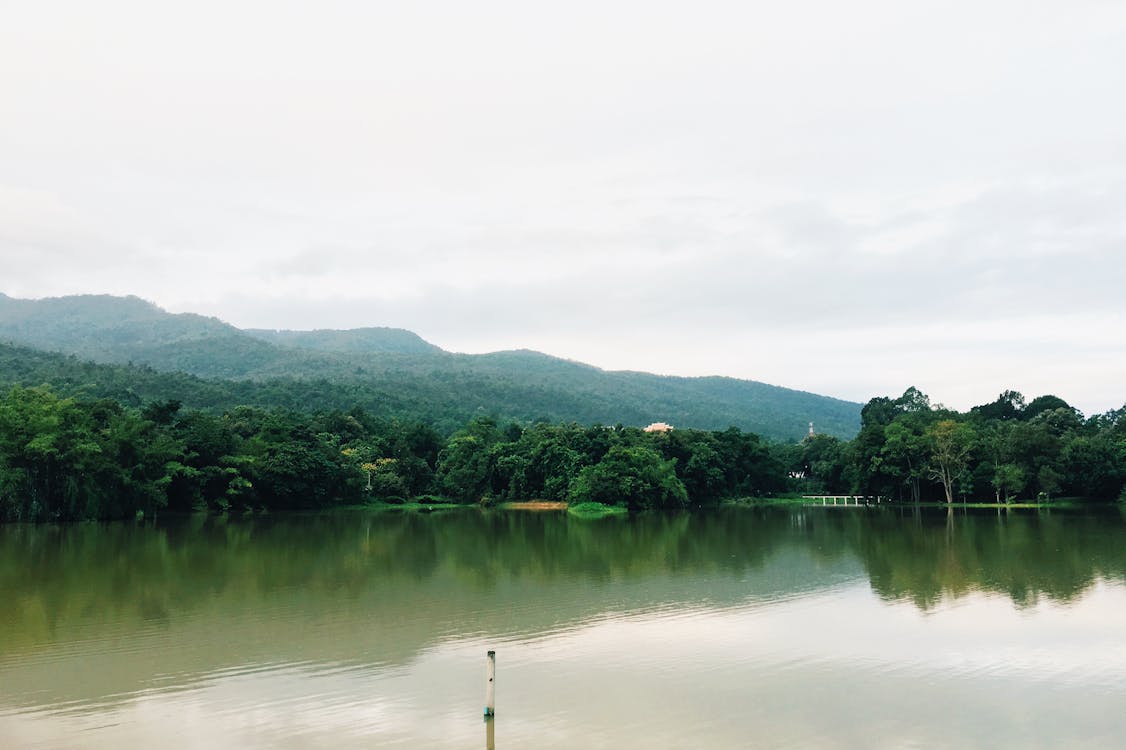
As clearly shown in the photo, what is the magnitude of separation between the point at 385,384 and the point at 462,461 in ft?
196

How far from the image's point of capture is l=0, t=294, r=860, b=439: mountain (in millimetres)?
78250

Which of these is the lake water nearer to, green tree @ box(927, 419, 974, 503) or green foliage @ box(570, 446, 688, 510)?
green foliage @ box(570, 446, 688, 510)

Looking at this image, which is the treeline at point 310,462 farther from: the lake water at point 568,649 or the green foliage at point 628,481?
the lake water at point 568,649

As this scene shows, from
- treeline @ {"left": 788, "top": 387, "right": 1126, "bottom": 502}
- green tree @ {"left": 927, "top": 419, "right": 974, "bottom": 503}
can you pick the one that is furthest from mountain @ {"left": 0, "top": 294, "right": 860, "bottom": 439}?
green tree @ {"left": 927, "top": 419, "right": 974, "bottom": 503}

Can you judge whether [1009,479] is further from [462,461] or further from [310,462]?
[310,462]

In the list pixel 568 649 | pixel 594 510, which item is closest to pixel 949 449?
pixel 594 510

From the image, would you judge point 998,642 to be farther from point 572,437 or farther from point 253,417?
point 253,417

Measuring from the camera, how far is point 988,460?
177 feet

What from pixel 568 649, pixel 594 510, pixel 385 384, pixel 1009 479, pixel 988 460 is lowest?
pixel 594 510

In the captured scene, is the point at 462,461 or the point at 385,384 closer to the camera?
the point at 462,461

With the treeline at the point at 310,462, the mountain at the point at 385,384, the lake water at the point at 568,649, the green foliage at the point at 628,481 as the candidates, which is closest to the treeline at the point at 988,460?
the treeline at the point at 310,462

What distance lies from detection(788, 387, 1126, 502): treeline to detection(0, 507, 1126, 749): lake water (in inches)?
1172

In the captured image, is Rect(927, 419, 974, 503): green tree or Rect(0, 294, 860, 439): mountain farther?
Rect(0, 294, 860, 439): mountain

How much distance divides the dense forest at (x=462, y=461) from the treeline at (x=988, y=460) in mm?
101
